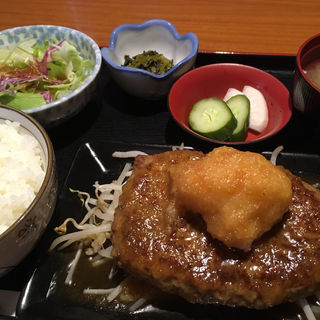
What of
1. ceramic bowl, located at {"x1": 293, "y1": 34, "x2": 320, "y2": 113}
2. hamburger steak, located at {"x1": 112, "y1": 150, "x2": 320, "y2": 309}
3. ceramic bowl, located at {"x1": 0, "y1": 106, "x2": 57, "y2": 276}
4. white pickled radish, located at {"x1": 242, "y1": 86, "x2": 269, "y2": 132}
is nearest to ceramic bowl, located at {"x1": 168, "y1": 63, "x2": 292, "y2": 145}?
white pickled radish, located at {"x1": 242, "y1": 86, "x2": 269, "y2": 132}

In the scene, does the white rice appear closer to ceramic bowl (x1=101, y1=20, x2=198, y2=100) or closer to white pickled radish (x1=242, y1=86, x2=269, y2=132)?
ceramic bowl (x1=101, y1=20, x2=198, y2=100)

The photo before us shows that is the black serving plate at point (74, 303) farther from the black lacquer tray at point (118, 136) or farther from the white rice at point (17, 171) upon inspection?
the white rice at point (17, 171)

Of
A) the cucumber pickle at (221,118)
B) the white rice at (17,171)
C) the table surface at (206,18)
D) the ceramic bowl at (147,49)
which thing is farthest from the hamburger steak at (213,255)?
the table surface at (206,18)

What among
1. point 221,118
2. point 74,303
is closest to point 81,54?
point 221,118

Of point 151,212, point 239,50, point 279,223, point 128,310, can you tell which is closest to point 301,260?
point 279,223

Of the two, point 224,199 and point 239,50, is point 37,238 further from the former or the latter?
point 239,50

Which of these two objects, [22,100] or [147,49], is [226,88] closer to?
[147,49]
